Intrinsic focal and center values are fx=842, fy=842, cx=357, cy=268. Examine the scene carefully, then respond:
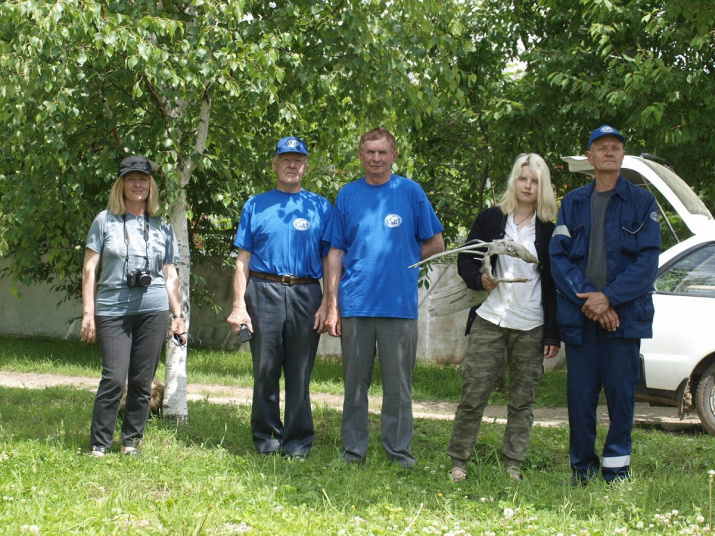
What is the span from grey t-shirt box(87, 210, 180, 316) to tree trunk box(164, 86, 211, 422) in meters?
0.91

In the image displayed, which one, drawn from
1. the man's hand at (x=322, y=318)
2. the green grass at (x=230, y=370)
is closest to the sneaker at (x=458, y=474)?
the man's hand at (x=322, y=318)

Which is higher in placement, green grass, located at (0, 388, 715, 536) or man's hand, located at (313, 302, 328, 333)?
man's hand, located at (313, 302, 328, 333)

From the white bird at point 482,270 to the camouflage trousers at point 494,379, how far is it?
0.54 ft

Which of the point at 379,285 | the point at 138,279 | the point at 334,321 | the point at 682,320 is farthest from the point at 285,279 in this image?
Answer: the point at 682,320

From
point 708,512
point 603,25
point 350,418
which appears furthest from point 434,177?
point 708,512

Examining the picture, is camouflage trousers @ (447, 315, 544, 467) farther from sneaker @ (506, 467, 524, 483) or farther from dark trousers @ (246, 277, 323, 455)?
dark trousers @ (246, 277, 323, 455)

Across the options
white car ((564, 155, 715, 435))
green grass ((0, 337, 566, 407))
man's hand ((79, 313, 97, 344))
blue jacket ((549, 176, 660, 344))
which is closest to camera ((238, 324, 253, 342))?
man's hand ((79, 313, 97, 344))

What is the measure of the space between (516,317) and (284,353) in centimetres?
156

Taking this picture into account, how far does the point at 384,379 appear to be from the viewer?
5.19 metres

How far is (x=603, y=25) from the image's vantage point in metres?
8.84

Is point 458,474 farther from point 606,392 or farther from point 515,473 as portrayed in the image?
point 606,392

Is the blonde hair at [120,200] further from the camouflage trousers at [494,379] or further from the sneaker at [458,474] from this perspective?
the sneaker at [458,474]

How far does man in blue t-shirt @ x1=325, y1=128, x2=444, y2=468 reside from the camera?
5113 mm

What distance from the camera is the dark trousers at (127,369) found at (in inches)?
204
